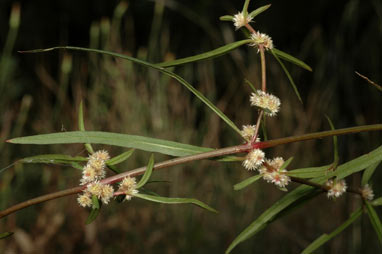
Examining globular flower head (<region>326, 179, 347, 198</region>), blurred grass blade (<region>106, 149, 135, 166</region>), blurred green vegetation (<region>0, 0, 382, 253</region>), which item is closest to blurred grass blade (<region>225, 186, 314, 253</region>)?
globular flower head (<region>326, 179, 347, 198</region>)

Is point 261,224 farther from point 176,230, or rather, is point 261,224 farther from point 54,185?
point 54,185

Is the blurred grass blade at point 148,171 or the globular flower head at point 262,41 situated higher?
the globular flower head at point 262,41

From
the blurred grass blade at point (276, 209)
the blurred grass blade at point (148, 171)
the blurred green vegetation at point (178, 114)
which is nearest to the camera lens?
the blurred grass blade at point (148, 171)

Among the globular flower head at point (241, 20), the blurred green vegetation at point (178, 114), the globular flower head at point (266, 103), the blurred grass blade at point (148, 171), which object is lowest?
the blurred grass blade at point (148, 171)

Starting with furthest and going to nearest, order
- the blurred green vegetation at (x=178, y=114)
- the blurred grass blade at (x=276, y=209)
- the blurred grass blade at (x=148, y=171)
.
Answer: the blurred green vegetation at (x=178, y=114) < the blurred grass blade at (x=276, y=209) < the blurred grass blade at (x=148, y=171)

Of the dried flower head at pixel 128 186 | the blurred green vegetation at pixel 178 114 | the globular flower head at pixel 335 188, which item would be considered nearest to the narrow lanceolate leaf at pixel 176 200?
the dried flower head at pixel 128 186

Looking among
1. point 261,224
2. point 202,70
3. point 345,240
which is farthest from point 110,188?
point 202,70

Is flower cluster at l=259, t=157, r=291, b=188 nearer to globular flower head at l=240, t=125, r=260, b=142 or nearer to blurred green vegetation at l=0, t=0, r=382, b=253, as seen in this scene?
globular flower head at l=240, t=125, r=260, b=142

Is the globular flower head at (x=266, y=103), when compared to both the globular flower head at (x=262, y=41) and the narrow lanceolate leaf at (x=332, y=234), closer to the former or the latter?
the globular flower head at (x=262, y=41)
